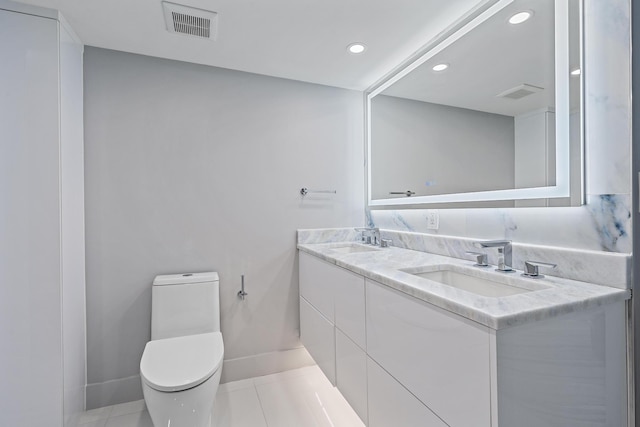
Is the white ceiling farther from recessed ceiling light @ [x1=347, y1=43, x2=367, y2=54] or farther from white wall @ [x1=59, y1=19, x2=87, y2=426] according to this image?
white wall @ [x1=59, y1=19, x2=87, y2=426]

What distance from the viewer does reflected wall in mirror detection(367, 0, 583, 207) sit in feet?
3.84

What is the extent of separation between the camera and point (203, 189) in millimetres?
2107

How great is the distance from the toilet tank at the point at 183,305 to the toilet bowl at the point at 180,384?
0.23 meters

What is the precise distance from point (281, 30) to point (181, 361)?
5.98 feet

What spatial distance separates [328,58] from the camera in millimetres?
2012

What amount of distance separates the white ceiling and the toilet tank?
1.43 meters

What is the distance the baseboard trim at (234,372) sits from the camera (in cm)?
188

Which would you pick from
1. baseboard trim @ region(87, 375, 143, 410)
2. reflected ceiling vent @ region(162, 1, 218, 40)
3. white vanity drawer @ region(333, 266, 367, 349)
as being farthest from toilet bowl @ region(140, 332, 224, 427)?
reflected ceiling vent @ region(162, 1, 218, 40)

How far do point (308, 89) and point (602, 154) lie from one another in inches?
72.9

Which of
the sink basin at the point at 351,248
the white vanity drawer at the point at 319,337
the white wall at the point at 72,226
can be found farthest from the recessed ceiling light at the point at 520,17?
the white wall at the point at 72,226

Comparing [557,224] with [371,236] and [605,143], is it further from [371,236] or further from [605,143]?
[371,236]

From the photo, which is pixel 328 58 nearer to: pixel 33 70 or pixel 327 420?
pixel 33 70

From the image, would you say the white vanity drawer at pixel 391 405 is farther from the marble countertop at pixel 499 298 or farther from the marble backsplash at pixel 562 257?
the marble backsplash at pixel 562 257

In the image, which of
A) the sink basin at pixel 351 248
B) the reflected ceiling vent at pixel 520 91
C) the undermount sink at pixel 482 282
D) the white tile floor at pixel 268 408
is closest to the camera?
the undermount sink at pixel 482 282
